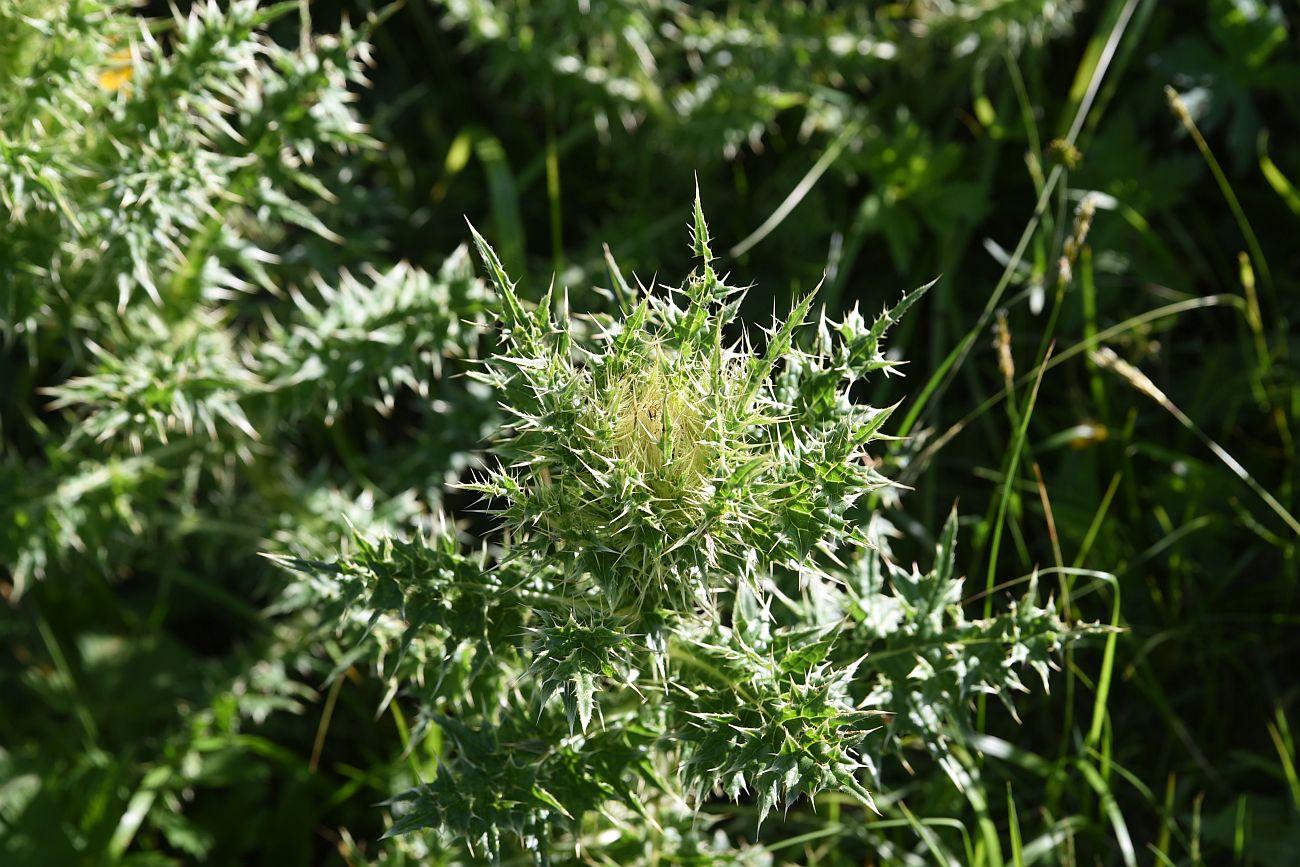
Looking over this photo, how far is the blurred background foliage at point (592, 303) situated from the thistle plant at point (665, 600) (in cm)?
30

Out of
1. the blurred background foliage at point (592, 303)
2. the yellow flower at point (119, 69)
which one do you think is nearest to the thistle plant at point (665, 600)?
the blurred background foliage at point (592, 303)

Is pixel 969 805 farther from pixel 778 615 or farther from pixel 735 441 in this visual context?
pixel 735 441

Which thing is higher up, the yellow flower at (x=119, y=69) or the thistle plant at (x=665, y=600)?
the yellow flower at (x=119, y=69)

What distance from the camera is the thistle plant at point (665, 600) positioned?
5.40 feet

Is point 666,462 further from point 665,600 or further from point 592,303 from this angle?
point 592,303

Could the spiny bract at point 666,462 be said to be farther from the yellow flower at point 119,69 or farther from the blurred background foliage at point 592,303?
the yellow flower at point 119,69

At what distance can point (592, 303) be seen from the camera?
3195 mm

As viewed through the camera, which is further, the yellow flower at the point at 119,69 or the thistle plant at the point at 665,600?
the yellow flower at the point at 119,69

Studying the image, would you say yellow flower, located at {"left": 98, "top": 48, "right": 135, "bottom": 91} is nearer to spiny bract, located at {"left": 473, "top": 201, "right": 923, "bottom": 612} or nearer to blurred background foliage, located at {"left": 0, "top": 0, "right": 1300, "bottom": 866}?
blurred background foliage, located at {"left": 0, "top": 0, "right": 1300, "bottom": 866}

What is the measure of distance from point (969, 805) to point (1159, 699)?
0.52m

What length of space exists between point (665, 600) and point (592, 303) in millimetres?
1543

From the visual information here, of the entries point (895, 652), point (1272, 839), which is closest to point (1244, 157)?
point (1272, 839)

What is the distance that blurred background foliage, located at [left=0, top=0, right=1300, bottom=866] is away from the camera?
2576 millimetres

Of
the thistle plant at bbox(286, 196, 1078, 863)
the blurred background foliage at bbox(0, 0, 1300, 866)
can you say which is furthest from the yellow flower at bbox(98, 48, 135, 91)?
the thistle plant at bbox(286, 196, 1078, 863)
